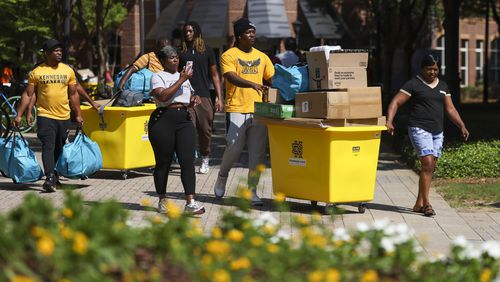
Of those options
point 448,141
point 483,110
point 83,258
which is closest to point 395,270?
point 83,258

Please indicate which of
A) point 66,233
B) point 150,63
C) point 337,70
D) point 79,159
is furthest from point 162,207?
point 66,233

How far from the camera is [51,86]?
12.3 meters

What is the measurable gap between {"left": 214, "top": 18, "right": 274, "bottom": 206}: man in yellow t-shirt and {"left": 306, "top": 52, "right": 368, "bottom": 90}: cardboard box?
2.19ft

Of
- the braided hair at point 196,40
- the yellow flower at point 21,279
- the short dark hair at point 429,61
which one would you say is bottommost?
the yellow flower at point 21,279

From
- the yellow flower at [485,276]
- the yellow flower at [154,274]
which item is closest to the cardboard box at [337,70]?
the yellow flower at [485,276]

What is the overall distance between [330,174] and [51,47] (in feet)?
12.3

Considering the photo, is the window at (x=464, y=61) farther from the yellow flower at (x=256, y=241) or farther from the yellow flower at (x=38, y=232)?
the yellow flower at (x=38, y=232)

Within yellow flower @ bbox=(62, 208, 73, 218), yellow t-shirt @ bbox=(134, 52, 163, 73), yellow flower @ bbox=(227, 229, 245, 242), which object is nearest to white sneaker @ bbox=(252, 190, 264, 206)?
yellow t-shirt @ bbox=(134, 52, 163, 73)

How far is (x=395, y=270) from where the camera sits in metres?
5.28

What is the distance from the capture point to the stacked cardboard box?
1023cm

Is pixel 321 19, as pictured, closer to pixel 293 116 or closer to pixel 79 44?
pixel 79 44

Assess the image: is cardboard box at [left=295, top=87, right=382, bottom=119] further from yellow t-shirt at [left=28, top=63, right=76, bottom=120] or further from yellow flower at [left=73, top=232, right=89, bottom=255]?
yellow flower at [left=73, top=232, right=89, bottom=255]

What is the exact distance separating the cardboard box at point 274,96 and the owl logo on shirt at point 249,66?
0.45 meters

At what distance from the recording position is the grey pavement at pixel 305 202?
967 cm
